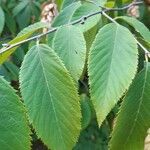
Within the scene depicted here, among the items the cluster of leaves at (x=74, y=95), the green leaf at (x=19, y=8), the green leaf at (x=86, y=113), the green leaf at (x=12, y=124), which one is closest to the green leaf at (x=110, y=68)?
the cluster of leaves at (x=74, y=95)

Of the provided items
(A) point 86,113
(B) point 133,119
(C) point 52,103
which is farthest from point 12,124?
(A) point 86,113

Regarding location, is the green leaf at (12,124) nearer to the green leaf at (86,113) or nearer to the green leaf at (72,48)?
the green leaf at (72,48)

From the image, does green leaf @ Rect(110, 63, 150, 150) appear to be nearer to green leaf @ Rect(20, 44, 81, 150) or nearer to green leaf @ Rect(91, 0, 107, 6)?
green leaf @ Rect(20, 44, 81, 150)

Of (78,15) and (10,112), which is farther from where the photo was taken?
(78,15)

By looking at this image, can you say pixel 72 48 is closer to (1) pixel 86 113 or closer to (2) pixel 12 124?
(2) pixel 12 124

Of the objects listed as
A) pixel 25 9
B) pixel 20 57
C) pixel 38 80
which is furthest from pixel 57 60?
pixel 25 9

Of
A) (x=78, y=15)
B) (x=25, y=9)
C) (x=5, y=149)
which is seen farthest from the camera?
(x=25, y=9)

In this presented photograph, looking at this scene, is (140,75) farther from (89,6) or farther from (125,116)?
(89,6)
